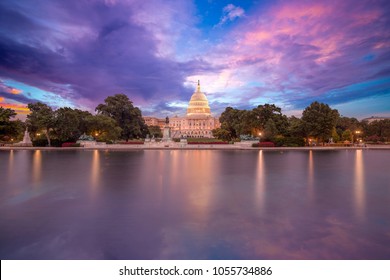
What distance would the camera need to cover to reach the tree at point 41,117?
154ft

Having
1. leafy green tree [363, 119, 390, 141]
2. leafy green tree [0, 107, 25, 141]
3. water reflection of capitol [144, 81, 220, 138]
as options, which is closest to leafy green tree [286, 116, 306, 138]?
leafy green tree [363, 119, 390, 141]

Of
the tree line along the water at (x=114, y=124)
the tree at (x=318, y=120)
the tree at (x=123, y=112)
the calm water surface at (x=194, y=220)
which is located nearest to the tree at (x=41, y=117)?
the tree line along the water at (x=114, y=124)

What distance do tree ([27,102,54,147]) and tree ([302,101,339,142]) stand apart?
155 feet

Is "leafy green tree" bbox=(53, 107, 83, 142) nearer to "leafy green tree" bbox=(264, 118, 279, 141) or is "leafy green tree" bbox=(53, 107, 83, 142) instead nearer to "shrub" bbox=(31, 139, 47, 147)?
"shrub" bbox=(31, 139, 47, 147)

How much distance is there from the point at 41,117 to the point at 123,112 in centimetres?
1874

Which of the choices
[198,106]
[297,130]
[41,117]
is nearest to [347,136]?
[297,130]

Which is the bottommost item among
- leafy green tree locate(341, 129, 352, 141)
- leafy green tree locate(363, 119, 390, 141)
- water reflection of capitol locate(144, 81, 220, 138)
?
leafy green tree locate(341, 129, 352, 141)

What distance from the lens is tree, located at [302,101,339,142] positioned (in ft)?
159

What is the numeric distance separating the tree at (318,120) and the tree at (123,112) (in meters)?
38.0

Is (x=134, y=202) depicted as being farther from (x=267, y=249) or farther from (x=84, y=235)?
(x=267, y=249)

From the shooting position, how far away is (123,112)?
62.5 m
